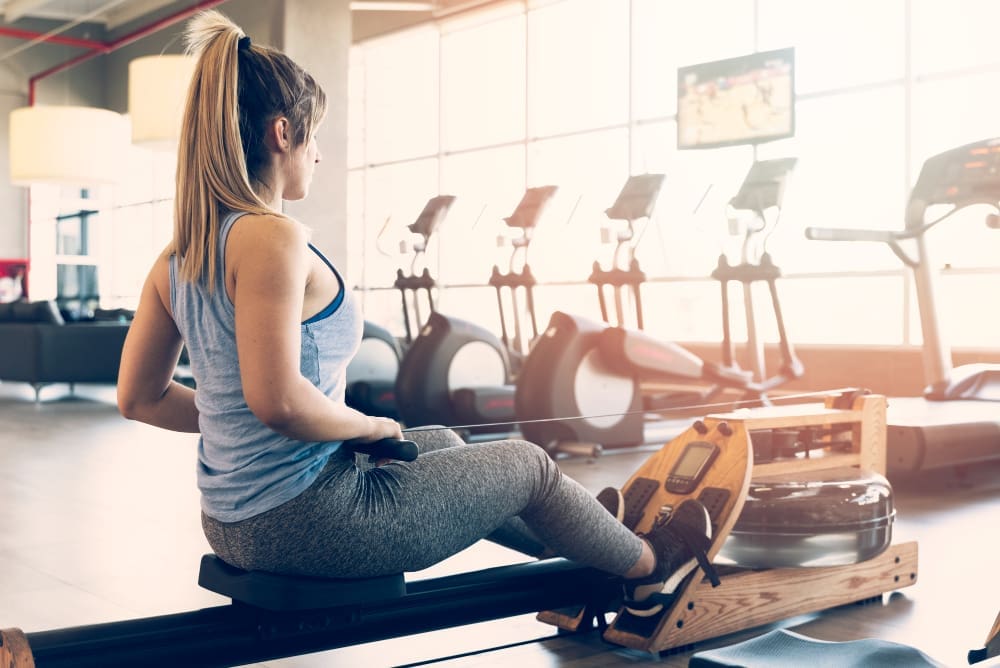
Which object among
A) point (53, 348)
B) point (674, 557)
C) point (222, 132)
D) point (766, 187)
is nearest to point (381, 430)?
point (222, 132)

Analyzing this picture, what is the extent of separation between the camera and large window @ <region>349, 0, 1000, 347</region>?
21.9 ft

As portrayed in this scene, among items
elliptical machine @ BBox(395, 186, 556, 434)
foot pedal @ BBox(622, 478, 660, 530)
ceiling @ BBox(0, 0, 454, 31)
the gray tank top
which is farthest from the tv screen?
ceiling @ BBox(0, 0, 454, 31)

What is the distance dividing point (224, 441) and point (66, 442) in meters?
4.26

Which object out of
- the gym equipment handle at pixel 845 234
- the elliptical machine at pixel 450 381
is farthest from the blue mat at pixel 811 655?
the elliptical machine at pixel 450 381

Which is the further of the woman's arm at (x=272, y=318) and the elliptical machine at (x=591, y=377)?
the elliptical machine at (x=591, y=377)

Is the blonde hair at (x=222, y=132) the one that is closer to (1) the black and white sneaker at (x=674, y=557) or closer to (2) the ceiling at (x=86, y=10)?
(1) the black and white sneaker at (x=674, y=557)

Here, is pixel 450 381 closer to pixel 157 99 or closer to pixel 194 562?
pixel 194 562

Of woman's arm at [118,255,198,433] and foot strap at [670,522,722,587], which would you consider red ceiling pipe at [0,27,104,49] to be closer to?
woman's arm at [118,255,198,433]

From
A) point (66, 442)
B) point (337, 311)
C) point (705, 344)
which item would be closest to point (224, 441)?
point (337, 311)

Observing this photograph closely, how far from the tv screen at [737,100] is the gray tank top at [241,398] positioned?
486 centimetres

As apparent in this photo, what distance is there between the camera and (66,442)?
17.5 ft

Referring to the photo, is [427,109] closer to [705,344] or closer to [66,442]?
[705,344]

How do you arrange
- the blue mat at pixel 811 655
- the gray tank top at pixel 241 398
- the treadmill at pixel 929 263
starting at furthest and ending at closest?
the treadmill at pixel 929 263 < the blue mat at pixel 811 655 < the gray tank top at pixel 241 398

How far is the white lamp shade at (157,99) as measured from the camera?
6.64 m
